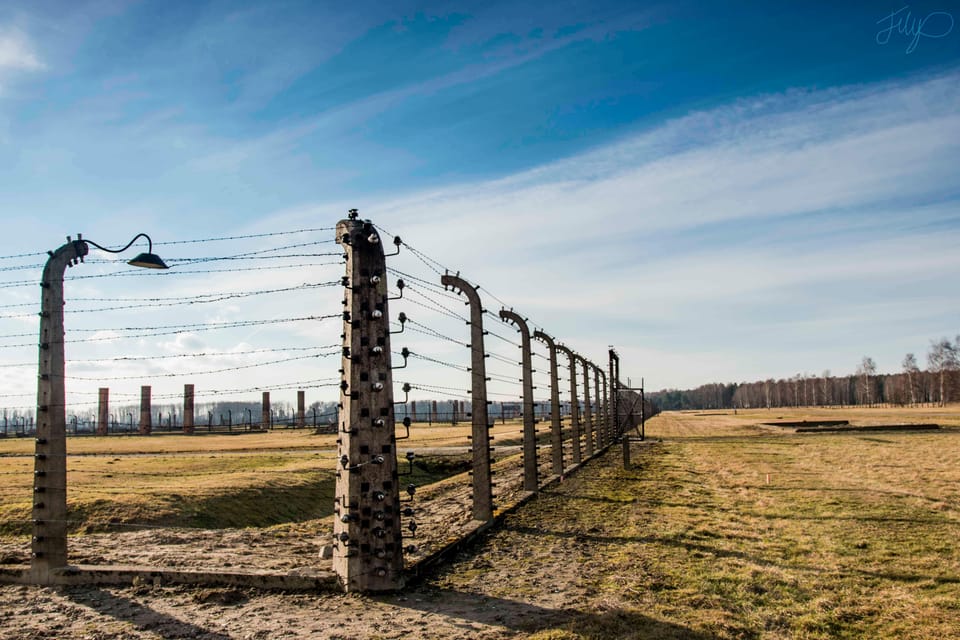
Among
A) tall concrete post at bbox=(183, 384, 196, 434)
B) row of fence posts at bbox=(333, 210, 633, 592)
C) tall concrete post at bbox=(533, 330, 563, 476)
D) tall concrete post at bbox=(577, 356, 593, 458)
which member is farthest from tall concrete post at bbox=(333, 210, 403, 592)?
tall concrete post at bbox=(183, 384, 196, 434)

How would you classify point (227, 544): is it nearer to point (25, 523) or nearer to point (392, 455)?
point (392, 455)

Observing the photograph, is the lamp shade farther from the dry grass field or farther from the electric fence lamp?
the dry grass field

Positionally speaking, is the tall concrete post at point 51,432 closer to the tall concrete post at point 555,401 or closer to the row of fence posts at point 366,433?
the row of fence posts at point 366,433

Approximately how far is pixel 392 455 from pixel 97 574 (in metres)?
4.05

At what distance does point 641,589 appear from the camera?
8.24 meters

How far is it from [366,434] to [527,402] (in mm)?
7037

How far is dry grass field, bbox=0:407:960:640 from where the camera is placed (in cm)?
704

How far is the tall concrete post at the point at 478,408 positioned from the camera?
12484mm

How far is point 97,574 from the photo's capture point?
9.03 meters

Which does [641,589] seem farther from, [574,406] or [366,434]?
[574,406]

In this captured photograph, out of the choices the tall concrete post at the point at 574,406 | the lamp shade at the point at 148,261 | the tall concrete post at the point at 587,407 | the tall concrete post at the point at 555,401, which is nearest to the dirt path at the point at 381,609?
the lamp shade at the point at 148,261

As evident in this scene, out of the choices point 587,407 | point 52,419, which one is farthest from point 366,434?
point 587,407

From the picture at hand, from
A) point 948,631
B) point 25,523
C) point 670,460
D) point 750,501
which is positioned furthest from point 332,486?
point 948,631

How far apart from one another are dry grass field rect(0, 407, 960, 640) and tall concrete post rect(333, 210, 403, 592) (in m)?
0.43
